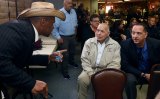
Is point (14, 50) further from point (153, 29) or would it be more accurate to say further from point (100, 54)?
point (153, 29)

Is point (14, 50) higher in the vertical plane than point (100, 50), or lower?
higher

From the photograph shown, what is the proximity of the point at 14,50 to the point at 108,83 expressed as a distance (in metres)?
1.95

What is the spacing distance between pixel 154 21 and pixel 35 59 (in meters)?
4.78

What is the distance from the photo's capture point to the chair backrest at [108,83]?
12.0 ft

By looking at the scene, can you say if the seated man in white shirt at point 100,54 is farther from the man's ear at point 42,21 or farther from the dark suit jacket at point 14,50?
the dark suit jacket at point 14,50

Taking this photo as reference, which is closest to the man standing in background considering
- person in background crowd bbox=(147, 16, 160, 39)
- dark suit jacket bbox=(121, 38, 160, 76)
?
person in background crowd bbox=(147, 16, 160, 39)

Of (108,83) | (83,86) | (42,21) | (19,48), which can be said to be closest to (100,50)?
(83,86)

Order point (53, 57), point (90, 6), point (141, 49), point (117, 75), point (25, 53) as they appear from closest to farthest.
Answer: point (25, 53)
point (53, 57)
point (117, 75)
point (141, 49)
point (90, 6)

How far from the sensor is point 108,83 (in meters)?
3.71

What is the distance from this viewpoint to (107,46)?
438 cm

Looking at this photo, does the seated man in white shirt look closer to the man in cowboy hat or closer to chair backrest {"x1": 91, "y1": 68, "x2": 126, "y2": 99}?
chair backrest {"x1": 91, "y1": 68, "x2": 126, "y2": 99}

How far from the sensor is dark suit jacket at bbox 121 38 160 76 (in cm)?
412

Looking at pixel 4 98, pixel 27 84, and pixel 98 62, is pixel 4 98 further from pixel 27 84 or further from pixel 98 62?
pixel 98 62

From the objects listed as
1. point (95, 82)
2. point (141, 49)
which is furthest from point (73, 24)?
point (95, 82)
